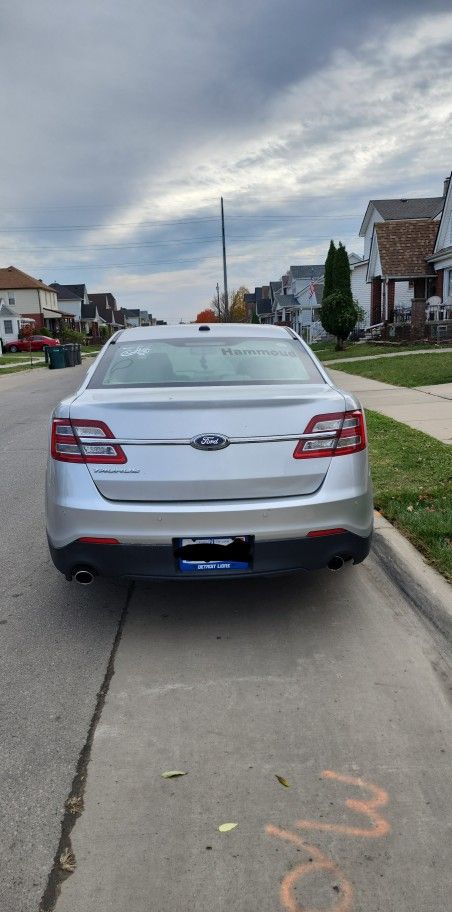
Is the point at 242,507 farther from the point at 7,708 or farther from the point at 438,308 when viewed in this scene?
the point at 438,308

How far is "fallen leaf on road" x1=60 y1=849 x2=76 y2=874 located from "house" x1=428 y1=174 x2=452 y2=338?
27.6m

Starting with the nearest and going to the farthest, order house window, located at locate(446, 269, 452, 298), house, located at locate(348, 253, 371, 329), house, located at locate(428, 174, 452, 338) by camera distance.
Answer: house, located at locate(428, 174, 452, 338) < house window, located at locate(446, 269, 452, 298) < house, located at locate(348, 253, 371, 329)

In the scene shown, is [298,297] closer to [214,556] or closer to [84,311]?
[84,311]

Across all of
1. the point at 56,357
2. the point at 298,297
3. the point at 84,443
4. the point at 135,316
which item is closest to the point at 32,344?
the point at 56,357

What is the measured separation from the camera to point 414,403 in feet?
37.5

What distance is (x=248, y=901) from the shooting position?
2041mm

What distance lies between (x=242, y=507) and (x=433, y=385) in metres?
11.3

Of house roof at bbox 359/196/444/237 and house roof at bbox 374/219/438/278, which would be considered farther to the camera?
house roof at bbox 359/196/444/237

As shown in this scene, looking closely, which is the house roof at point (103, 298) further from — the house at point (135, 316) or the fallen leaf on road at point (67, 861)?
the fallen leaf on road at point (67, 861)

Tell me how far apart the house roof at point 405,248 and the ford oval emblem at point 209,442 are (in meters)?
30.2

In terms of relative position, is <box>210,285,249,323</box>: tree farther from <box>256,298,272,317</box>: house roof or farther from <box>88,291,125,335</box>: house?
<box>88,291,125,335</box>: house

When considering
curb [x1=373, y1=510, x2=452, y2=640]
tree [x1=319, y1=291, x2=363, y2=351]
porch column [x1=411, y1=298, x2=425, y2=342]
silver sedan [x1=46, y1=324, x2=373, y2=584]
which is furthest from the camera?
tree [x1=319, y1=291, x2=363, y2=351]

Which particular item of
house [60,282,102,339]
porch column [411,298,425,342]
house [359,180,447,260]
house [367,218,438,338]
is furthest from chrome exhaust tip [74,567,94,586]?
house [60,282,102,339]

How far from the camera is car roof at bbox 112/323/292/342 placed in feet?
15.2
